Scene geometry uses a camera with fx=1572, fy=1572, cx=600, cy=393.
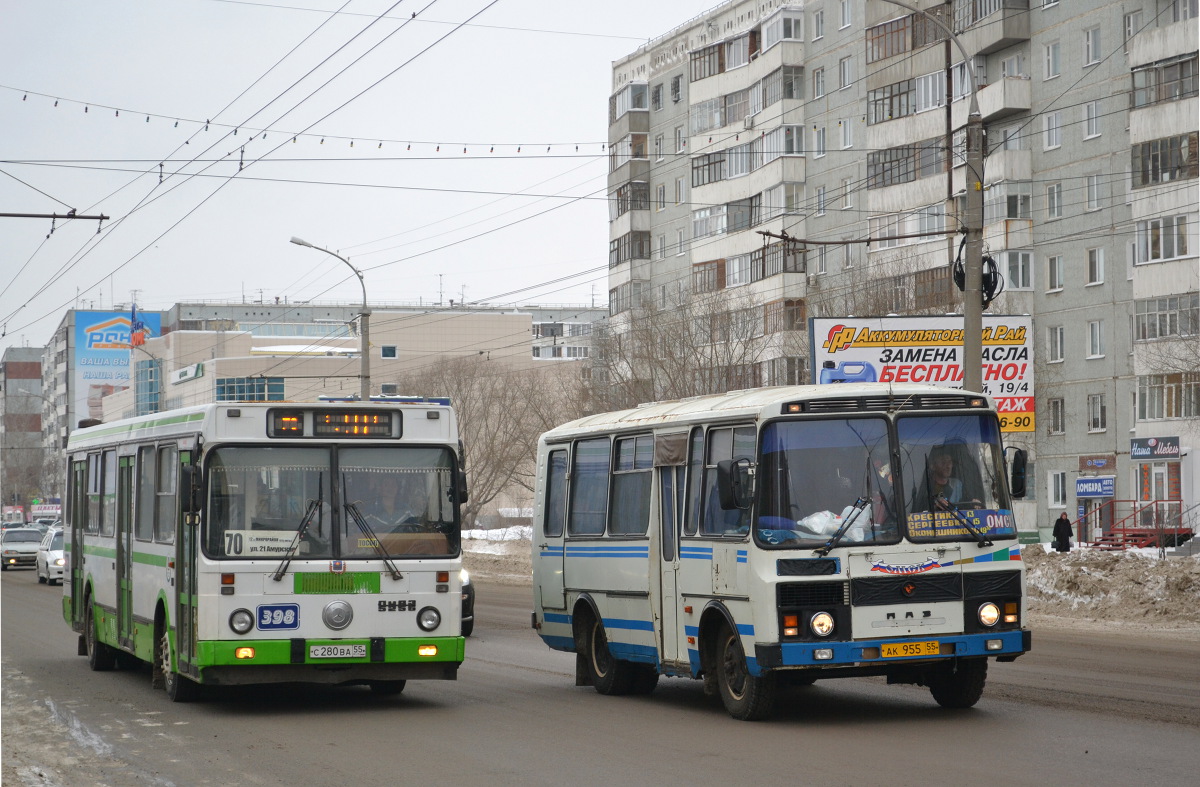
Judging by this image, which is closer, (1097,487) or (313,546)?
(313,546)

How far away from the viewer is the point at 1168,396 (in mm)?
49906

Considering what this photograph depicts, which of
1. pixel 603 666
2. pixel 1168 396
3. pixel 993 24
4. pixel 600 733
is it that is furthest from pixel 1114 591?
pixel 993 24

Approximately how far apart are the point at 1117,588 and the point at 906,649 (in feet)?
47.5

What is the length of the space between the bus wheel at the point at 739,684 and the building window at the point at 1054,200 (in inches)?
1779

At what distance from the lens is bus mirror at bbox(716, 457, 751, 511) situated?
11609 millimetres

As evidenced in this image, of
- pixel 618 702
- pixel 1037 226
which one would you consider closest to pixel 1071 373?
pixel 1037 226

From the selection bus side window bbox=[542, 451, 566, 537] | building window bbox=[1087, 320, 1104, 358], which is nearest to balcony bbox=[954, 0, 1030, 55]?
building window bbox=[1087, 320, 1104, 358]

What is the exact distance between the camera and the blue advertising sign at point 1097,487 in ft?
169

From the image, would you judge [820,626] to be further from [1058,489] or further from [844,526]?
[1058,489]

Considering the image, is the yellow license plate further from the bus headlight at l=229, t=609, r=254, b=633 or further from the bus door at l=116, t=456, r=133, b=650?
the bus door at l=116, t=456, r=133, b=650

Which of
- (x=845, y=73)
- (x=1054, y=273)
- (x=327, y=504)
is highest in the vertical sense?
(x=845, y=73)

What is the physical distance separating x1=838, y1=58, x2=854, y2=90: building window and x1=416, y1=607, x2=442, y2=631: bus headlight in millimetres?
52707

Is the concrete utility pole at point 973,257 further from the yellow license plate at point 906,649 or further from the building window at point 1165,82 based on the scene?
the building window at point 1165,82

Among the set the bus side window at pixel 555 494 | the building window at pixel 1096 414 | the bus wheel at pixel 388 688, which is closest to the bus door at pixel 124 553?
the bus wheel at pixel 388 688
